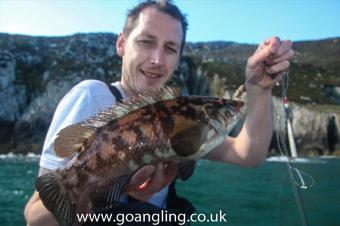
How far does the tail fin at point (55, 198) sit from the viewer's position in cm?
293

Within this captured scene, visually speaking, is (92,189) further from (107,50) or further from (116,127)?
(107,50)

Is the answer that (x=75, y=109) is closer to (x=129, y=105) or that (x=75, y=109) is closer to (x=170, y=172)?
(x=129, y=105)

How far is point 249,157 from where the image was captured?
13.4 feet

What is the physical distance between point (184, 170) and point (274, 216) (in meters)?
11.8

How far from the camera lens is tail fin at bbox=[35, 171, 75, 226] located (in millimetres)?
2926

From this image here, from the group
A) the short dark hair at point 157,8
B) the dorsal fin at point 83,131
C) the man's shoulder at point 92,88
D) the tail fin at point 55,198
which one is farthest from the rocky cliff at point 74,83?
the tail fin at point 55,198

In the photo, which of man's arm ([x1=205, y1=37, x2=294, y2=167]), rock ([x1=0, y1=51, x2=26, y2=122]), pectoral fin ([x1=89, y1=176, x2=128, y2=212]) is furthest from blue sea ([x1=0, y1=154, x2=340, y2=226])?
rock ([x1=0, y1=51, x2=26, y2=122])

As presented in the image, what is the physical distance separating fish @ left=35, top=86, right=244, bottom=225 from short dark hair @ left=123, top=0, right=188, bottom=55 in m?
1.05

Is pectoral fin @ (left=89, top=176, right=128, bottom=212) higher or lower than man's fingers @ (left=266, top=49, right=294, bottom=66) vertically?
lower

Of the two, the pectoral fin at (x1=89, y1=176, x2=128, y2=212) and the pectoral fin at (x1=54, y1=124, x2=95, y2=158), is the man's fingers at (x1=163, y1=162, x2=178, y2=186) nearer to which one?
the pectoral fin at (x1=89, y1=176, x2=128, y2=212)

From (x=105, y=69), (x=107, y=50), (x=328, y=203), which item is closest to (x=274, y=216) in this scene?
(x=328, y=203)

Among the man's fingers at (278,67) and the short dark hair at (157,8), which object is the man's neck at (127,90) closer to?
the short dark hair at (157,8)

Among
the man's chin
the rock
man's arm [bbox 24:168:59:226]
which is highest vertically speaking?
the man's chin

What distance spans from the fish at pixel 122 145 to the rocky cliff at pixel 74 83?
143ft
